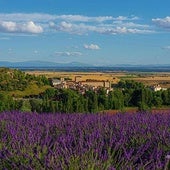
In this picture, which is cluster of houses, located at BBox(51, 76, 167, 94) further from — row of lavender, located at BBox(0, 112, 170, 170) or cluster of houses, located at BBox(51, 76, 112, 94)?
row of lavender, located at BBox(0, 112, 170, 170)

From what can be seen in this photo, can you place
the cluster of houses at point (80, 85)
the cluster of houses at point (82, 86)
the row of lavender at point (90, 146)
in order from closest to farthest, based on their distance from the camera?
the row of lavender at point (90, 146)
the cluster of houses at point (82, 86)
the cluster of houses at point (80, 85)

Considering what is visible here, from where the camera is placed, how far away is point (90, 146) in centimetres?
434

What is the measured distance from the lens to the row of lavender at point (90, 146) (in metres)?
3.73

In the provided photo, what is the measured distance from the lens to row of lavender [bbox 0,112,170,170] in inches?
147

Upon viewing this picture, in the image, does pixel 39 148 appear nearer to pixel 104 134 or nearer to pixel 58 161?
pixel 58 161

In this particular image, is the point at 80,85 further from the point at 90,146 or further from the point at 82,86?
the point at 90,146

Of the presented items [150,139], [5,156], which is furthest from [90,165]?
[150,139]

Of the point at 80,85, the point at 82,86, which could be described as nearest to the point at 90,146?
the point at 82,86

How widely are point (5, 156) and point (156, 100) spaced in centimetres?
1670

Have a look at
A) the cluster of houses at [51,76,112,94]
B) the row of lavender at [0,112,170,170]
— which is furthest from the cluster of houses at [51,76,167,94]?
the row of lavender at [0,112,170,170]

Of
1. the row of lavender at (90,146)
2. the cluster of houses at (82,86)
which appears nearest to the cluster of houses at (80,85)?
the cluster of houses at (82,86)

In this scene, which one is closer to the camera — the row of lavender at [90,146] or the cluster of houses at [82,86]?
the row of lavender at [90,146]

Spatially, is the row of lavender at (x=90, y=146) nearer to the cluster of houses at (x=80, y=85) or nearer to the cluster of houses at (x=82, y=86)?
the cluster of houses at (x=82, y=86)

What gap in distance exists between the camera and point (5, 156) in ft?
13.8
